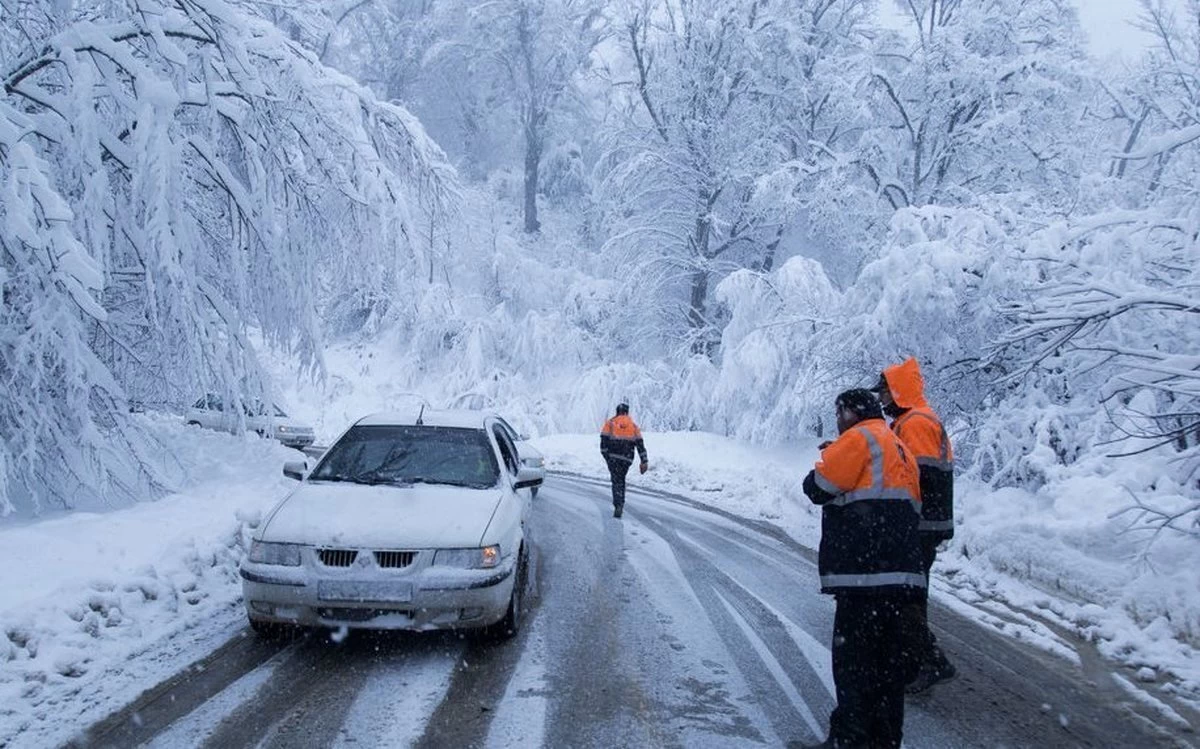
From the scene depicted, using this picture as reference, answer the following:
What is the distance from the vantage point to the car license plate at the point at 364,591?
16.8 feet

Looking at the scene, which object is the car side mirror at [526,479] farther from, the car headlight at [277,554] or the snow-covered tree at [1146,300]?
the snow-covered tree at [1146,300]

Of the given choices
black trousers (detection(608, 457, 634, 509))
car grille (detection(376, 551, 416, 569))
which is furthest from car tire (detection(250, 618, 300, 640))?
black trousers (detection(608, 457, 634, 509))

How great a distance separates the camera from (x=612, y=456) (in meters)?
12.1

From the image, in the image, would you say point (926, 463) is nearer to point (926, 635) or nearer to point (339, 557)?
point (926, 635)

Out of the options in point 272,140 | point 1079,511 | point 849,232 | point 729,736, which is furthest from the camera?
point 849,232

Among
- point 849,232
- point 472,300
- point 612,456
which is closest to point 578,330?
point 472,300

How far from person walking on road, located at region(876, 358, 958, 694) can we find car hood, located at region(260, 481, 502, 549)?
2840 millimetres

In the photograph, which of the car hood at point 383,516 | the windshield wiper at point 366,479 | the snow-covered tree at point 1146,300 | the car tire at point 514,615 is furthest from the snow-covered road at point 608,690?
the snow-covered tree at point 1146,300

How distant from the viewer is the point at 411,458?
22.2 ft

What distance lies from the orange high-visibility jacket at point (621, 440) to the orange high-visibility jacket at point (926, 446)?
23.1 ft

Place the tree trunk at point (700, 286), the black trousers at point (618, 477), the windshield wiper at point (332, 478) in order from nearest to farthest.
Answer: the windshield wiper at point (332, 478) → the black trousers at point (618, 477) → the tree trunk at point (700, 286)

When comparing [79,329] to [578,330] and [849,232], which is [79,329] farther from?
[578,330]

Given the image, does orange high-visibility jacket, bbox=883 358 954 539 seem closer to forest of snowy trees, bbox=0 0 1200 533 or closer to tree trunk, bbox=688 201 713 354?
forest of snowy trees, bbox=0 0 1200 533

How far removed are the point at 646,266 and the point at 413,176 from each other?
1624cm
